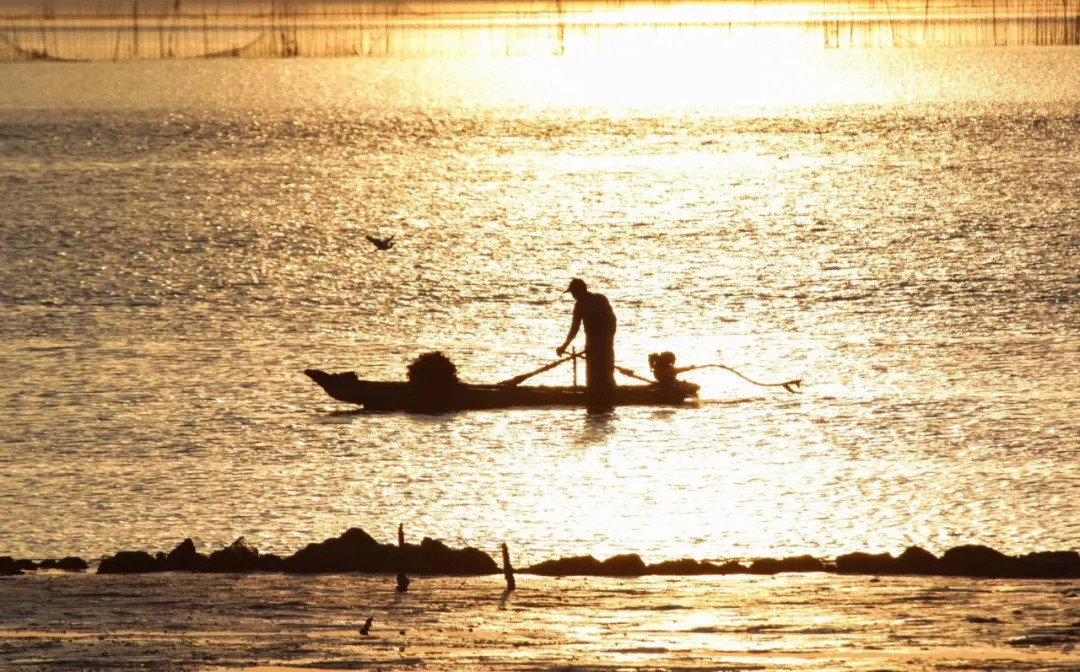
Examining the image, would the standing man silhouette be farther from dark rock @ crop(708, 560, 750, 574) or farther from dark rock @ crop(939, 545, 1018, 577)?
dark rock @ crop(939, 545, 1018, 577)

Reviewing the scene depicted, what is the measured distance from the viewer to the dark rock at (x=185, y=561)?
521 inches

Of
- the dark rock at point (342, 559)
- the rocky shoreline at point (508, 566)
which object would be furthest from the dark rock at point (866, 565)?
the dark rock at point (342, 559)

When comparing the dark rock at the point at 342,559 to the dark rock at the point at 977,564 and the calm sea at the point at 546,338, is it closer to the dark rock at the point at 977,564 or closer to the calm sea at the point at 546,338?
the calm sea at the point at 546,338

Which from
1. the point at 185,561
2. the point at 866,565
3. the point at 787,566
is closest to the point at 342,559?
the point at 185,561

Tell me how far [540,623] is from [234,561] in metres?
2.92

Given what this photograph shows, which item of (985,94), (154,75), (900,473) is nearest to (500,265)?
(900,473)

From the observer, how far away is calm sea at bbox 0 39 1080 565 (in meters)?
17.8

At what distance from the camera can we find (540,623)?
11.4m

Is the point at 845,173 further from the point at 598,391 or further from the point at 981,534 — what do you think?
the point at 981,534

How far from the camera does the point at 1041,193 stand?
53625 millimetres

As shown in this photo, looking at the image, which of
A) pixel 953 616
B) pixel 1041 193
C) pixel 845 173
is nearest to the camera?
pixel 953 616

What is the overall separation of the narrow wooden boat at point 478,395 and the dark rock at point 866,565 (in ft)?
34.5

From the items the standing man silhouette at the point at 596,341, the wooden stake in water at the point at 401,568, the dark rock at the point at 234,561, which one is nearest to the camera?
the wooden stake in water at the point at 401,568

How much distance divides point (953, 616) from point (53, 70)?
148734 millimetres
